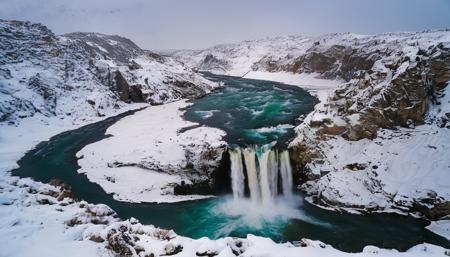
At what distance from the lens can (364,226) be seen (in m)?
25.7

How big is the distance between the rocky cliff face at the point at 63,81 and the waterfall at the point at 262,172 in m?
37.6

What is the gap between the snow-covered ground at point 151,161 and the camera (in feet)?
106

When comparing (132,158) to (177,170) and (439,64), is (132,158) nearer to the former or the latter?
(177,170)

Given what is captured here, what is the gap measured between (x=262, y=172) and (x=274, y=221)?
659cm

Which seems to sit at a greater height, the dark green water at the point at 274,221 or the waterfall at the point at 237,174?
the waterfall at the point at 237,174

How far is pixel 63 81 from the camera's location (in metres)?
65.8

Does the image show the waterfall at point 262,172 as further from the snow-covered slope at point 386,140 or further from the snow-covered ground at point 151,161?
the snow-covered ground at point 151,161

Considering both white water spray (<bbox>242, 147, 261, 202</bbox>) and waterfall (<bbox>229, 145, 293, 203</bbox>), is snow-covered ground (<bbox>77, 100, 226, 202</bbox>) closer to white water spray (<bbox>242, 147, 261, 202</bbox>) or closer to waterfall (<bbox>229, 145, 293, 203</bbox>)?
waterfall (<bbox>229, 145, 293, 203</bbox>)

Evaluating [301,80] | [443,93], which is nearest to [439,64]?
[443,93]

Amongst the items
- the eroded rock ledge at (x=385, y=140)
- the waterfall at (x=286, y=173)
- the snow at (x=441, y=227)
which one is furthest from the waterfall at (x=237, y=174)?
the snow at (x=441, y=227)

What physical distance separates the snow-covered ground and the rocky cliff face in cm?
1979

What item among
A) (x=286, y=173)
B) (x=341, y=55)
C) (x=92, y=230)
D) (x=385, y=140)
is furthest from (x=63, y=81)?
(x=341, y=55)

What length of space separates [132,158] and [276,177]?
15691 mm

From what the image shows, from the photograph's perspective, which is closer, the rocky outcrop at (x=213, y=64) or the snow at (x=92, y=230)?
the snow at (x=92, y=230)
